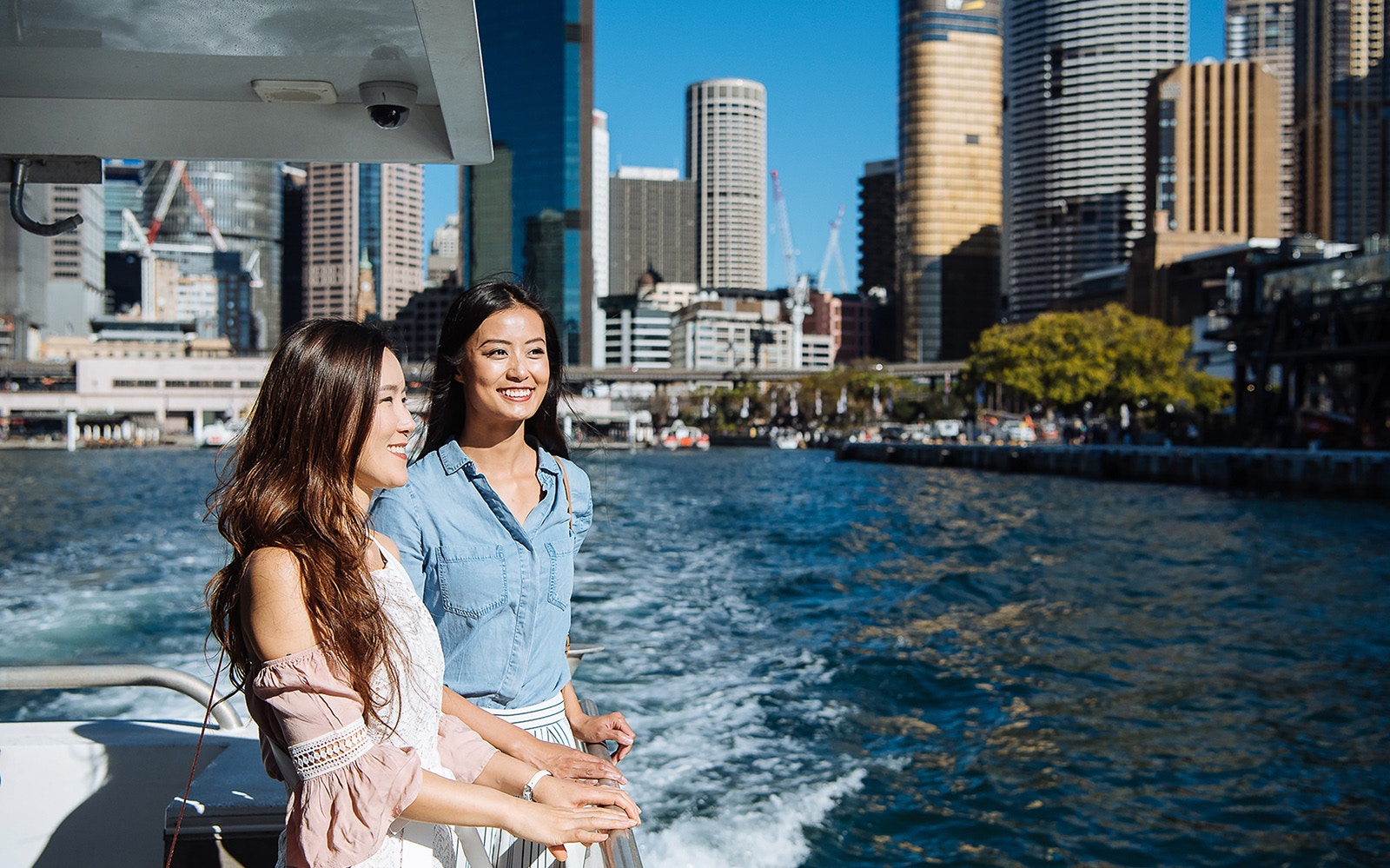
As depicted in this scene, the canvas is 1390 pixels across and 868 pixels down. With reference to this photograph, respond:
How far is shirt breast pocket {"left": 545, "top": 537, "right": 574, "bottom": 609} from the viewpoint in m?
2.95

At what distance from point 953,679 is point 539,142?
466 feet

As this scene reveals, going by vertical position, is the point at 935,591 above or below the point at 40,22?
below

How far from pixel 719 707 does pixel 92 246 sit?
194 meters

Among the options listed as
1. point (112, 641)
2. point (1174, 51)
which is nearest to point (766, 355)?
point (1174, 51)

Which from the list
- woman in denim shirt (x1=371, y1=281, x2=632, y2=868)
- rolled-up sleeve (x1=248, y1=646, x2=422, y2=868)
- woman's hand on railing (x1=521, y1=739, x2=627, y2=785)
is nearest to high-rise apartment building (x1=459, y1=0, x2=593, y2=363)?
woman in denim shirt (x1=371, y1=281, x2=632, y2=868)

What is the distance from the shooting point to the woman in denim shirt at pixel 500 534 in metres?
2.75

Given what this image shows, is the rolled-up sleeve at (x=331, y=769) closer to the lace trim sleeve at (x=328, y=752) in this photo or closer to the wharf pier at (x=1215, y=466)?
the lace trim sleeve at (x=328, y=752)

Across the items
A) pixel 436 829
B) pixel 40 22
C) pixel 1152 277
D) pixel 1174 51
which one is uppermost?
pixel 1174 51

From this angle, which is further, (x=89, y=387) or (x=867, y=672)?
(x=89, y=387)

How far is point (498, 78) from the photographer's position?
145875mm

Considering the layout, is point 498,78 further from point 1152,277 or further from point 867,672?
point 867,672

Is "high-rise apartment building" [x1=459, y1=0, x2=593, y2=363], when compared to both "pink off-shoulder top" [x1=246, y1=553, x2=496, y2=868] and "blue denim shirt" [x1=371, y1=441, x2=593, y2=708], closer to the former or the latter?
"blue denim shirt" [x1=371, y1=441, x2=593, y2=708]

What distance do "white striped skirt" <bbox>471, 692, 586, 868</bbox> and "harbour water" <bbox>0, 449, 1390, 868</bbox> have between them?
1.63 m

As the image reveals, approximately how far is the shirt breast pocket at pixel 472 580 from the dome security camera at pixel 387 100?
1407mm
